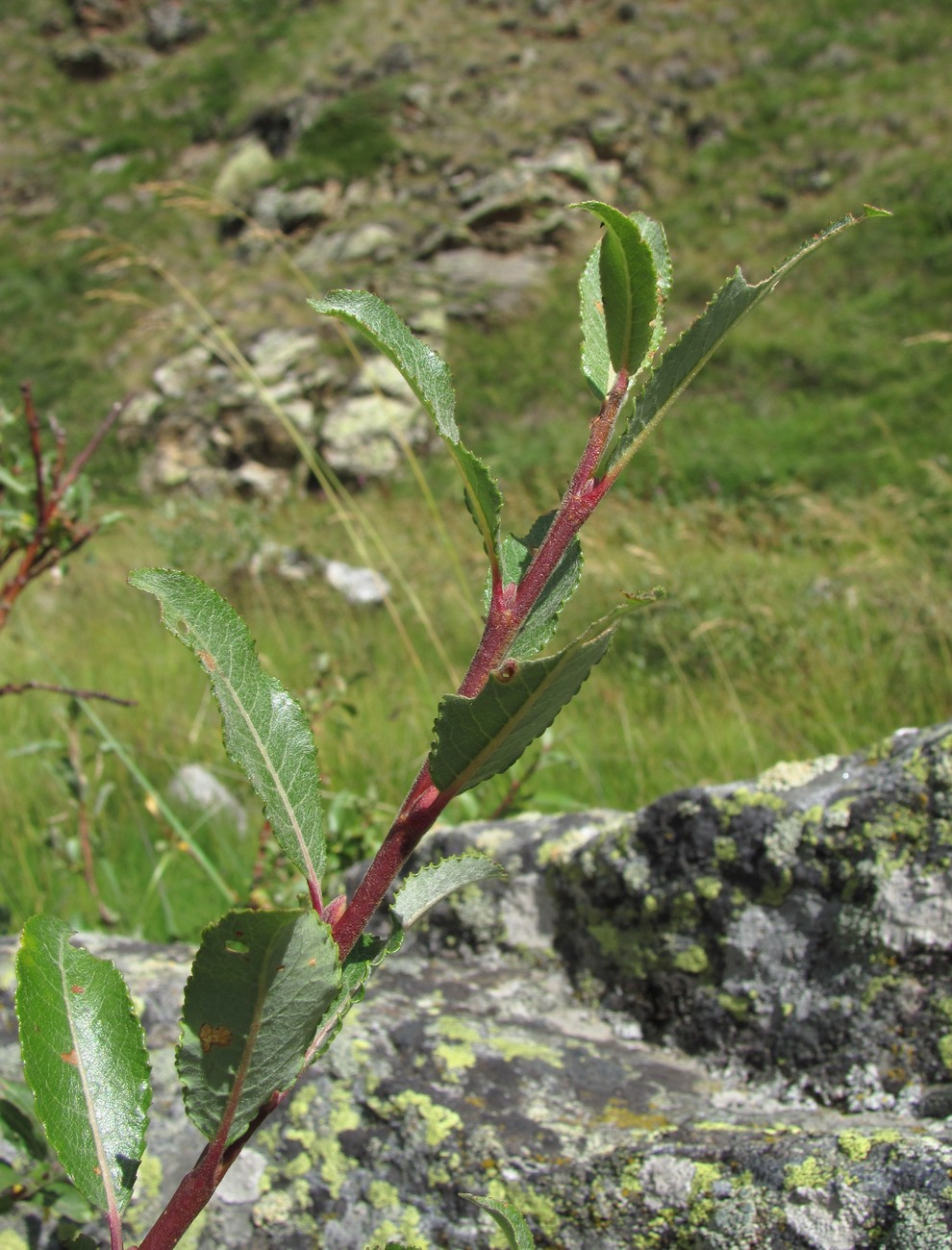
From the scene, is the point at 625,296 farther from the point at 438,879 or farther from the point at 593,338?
the point at 438,879

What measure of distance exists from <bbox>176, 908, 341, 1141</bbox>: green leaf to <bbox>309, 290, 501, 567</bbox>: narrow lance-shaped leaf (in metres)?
0.23

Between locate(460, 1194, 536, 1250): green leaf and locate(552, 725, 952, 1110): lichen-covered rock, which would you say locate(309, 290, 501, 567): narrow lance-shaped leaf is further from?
locate(552, 725, 952, 1110): lichen-covered rock

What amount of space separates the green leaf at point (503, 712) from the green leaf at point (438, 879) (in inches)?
2.8

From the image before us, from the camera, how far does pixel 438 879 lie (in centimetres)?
56

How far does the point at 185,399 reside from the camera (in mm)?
12508

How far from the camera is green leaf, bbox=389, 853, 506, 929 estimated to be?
0.54 m

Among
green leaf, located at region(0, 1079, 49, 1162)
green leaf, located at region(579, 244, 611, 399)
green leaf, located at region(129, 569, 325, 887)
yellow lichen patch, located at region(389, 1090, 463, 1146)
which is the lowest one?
yellow lichen patch, located at region(389, 1090, 463, 1146)

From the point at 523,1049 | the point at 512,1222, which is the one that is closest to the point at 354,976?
the point at 512,1222

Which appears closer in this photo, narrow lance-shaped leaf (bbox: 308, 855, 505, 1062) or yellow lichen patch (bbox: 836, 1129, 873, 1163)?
narrow lance-shaped leaf (bbox: 308, 855, 505, 1062)

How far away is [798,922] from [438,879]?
0.68 meters

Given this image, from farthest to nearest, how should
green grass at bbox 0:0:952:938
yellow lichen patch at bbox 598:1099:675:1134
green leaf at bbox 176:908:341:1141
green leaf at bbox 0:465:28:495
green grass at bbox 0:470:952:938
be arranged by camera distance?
1. green grass at bbox 0:0:952:938
2. green grass at bbox 0:470:952:938
3. green leaf at bbox 0:465:28:495
4. yellow lichen patch at bbox 598:1099:675:1134
5. green leaf at bbox 176:908:341:1141

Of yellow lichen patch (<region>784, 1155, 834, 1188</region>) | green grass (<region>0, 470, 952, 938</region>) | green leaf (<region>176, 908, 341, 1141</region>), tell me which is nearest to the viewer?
green leaf (<region>176, 908, 341, 1141</region>)

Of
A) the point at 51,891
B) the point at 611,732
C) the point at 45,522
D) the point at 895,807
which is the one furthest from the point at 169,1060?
the point at 611,732

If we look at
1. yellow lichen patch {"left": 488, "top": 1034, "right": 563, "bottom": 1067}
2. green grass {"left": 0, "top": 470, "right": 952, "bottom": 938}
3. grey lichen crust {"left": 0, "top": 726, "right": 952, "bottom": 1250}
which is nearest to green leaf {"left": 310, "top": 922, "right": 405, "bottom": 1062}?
grey lichen crust {"left": 0, "top": 726, "right": 952, "bottom": 1250}
